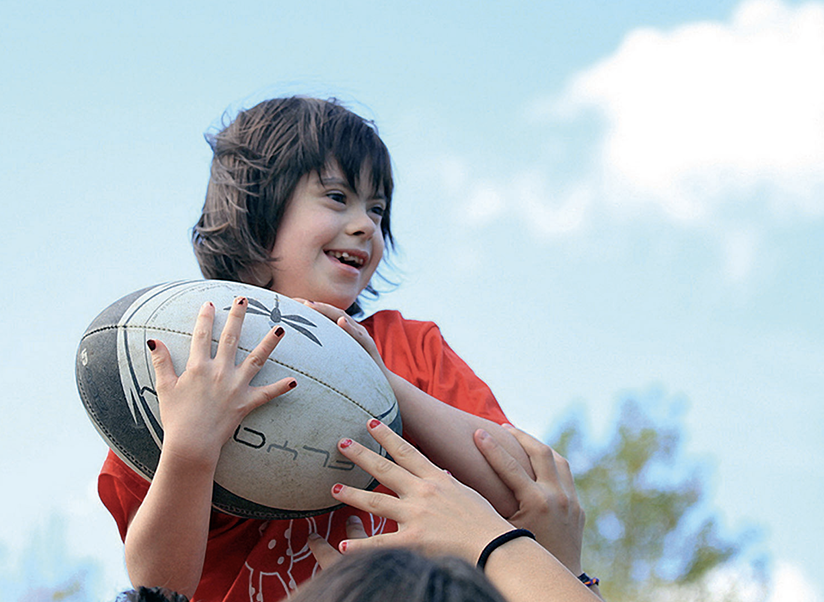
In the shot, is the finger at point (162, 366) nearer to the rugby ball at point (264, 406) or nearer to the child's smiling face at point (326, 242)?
the rugby ball at point (264, 406)

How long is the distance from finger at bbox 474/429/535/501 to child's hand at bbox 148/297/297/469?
0.61 metres

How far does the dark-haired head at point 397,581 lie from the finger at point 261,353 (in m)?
1.15

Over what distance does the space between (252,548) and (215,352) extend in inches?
29.4

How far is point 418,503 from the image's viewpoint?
2.15 metres

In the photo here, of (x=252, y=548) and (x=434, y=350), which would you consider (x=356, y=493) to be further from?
(x=434, y=350)

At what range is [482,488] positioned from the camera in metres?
2.49

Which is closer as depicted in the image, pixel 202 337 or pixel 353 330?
pixel 202 337

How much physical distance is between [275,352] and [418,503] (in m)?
0.52

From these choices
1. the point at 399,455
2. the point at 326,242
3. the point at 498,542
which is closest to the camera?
the point at 498,542

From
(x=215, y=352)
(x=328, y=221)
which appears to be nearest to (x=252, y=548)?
(x=215, y=352)

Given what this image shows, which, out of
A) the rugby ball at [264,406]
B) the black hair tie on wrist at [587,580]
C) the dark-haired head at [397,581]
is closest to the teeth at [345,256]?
the rugby ball at [264,406]

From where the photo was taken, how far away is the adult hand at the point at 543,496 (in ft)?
8.23

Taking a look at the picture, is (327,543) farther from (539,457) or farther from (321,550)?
(539,457)

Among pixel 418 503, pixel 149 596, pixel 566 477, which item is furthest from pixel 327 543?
pixel 149 596
